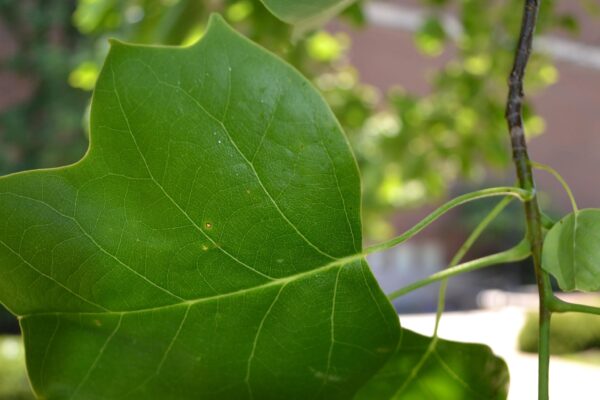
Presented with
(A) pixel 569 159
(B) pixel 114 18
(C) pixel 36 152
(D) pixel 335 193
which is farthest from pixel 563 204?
(D) pixel 335 193

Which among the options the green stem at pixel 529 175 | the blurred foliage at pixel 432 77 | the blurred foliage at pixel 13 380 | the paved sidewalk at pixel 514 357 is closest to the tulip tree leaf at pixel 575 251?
the green stem at pixel 529 175

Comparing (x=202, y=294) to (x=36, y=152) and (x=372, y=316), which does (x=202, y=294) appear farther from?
(x=36, y=152)

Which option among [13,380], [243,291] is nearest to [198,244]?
[243,291]

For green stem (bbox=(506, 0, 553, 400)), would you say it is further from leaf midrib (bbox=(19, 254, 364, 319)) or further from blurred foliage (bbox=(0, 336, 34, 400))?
blurred foliage (bbox=(0, 336, 34, 400))

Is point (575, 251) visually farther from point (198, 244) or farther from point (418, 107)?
point (418, 107)

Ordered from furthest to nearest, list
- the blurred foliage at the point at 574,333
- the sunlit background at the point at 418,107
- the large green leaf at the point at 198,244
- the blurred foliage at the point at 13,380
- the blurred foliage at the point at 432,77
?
the blurred foliage at the point at 574,333 → the blurred foliage at the point at 13,380 → the sunlit background at the point at 418,107 → the blurred foliage at the point at 432,77 → the large green leaf at the point at 198,244

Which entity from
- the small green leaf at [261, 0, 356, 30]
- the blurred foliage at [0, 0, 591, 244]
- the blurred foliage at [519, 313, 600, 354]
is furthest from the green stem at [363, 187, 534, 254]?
the blurred foliage at [519, 313, 600, 354]

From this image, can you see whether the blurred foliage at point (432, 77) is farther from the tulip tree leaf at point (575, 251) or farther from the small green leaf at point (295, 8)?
Result: the tulip tree leaf at point (575, 251)
